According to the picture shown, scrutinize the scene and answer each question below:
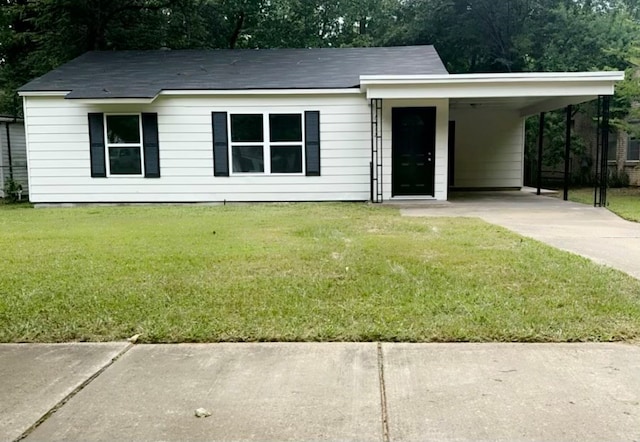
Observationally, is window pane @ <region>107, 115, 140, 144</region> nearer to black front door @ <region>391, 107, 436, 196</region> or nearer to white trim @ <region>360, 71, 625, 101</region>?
white trim @ <region>360, 71, 625, 101</region>

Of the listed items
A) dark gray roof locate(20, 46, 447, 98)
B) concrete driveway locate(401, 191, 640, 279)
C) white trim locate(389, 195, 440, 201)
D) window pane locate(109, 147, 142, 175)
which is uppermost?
dark gray roof locate(20, 46, 447, 98)

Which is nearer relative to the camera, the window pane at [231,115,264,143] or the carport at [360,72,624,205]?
the carport at [360,72,624,205]

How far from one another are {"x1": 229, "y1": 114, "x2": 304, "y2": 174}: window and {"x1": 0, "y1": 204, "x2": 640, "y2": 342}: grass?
5114mm

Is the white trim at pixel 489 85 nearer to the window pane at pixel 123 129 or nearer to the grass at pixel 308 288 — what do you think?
the grass at pixel 308 288

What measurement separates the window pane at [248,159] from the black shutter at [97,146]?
3096 mm

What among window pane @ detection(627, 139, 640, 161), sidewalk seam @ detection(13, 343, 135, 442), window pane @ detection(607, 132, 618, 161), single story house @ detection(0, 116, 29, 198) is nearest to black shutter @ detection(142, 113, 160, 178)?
single story house @ detection(0, 116, 29, 198)

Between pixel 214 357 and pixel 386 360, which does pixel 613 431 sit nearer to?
pixel 386 360

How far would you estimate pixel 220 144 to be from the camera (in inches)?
509

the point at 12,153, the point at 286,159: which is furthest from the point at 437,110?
the point at 12,153

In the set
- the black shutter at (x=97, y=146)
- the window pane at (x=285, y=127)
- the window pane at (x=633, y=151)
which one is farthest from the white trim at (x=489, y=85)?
the window pane at (x=633, y=151)

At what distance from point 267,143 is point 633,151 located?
14.8 m

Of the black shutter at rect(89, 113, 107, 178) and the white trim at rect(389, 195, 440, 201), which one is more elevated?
the black shutter at rect(89, 113, 107, 178)

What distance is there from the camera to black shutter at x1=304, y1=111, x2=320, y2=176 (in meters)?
12.8

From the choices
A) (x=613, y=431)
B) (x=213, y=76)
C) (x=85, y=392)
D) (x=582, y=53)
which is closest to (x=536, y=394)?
(x=613, y=431)
